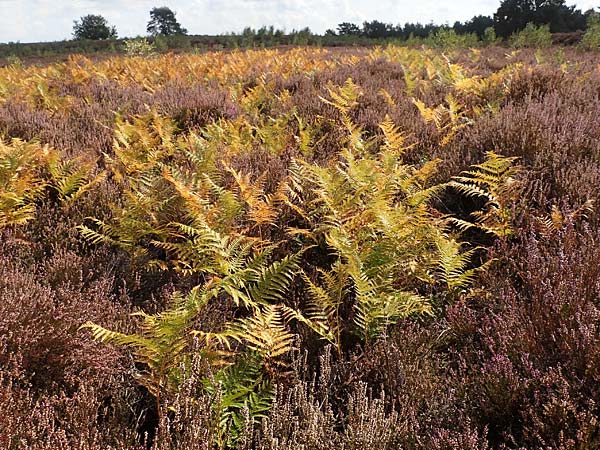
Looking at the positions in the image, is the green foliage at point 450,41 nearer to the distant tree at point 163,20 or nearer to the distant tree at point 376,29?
the distant tree at point 376,29

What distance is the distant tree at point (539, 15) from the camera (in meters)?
27.2

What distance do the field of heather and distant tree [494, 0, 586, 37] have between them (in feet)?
88.4

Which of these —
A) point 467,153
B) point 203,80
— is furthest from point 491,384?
point 203,80

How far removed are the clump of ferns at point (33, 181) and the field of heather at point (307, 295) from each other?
2 cm

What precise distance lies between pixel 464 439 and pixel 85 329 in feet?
5.31

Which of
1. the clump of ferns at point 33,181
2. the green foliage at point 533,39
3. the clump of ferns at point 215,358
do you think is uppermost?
the green foliage at point 533,39

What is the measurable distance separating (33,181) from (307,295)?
2.28 meters

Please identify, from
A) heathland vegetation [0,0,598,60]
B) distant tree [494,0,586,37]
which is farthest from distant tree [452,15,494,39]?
distant tree [494,0,586,37]

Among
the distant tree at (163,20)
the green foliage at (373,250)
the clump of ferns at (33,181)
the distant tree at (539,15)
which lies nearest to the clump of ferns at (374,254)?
the green foliage at (373,250)

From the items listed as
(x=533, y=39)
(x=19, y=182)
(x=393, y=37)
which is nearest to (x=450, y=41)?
(x=533, y=39)

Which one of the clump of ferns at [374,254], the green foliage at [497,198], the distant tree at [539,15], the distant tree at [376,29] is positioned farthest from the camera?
the distant tree at [376,29]

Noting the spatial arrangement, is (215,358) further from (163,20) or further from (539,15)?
(163,20)

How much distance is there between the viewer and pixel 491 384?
5.51ft

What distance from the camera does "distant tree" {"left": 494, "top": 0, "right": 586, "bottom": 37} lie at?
89.4 ft
